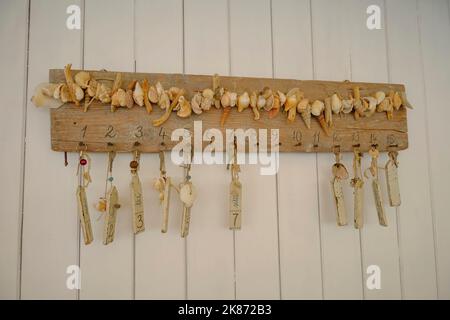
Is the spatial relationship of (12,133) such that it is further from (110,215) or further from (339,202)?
(339,202)

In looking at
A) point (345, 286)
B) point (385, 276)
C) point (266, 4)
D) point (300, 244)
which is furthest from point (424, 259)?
point (266, 4)

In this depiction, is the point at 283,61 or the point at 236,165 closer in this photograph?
the point at 236,165

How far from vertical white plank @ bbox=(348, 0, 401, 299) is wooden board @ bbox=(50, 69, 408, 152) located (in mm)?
78

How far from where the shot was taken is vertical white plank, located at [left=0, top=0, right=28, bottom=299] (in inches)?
32.5

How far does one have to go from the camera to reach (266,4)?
1004 mm

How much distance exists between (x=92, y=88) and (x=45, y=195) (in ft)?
0.94

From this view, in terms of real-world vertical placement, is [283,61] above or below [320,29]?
below

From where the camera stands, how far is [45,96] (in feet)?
2.66

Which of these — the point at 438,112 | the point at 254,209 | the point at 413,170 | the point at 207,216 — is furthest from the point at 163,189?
the point at 438,112

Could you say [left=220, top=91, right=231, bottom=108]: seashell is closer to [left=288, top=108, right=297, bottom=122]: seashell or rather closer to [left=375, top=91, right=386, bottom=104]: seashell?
[left=288, top=108, right=297, bottom=122]: seashell

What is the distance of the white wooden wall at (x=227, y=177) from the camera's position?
85 cm

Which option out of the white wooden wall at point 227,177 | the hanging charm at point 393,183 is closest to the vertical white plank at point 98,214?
the white wooden wall at point 227,177
